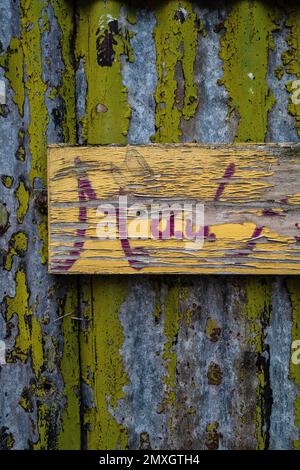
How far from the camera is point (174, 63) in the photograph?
86 centimetres

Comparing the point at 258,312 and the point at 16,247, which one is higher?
the point at 16,247

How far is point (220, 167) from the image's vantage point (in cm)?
81

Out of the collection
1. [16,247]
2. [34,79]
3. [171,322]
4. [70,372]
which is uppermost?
[34,79]

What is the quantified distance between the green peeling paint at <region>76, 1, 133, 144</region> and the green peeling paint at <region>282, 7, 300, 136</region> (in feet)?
1.12

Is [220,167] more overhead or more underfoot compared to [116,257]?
more overhead

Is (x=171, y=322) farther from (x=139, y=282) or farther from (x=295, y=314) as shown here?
(x=295, y=314)

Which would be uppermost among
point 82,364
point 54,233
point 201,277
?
point 54,233

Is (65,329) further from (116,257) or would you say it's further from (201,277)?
(201,277)

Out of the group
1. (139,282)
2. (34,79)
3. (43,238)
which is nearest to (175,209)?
(139,282)

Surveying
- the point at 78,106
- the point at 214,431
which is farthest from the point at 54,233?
the point at 214,431

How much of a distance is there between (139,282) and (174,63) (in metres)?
0.47

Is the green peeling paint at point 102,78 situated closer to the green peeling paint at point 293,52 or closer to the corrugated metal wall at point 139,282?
the corrugated metal wall at point 139,282

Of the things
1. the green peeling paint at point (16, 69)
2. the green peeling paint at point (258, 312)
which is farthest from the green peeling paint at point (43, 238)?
the green peeling paint at point (258, 312)
